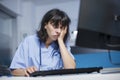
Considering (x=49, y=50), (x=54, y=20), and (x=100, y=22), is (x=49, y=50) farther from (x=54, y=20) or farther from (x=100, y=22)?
(x=100, y=22)

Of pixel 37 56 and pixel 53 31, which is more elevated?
pixel 53 31

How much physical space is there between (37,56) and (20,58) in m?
0.09

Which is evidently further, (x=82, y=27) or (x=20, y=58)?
(x=20, y=58)

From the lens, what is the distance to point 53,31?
3.89 ft

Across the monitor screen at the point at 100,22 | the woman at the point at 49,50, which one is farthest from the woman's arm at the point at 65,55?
the monitor screen at the point at 100,22

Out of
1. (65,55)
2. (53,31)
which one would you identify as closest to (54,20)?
(53,31)

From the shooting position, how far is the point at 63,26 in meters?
1.21

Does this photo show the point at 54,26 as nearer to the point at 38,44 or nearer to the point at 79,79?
the point at 38,44

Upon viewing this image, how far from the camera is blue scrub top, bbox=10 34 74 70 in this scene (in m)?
1.14

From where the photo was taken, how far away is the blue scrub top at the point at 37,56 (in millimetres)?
1136

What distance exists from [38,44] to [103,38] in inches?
21.8

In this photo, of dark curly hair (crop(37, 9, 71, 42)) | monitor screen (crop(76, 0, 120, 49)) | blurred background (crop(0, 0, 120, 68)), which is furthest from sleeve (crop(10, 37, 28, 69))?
monitor screen (crop(76, 0, 120, 49))

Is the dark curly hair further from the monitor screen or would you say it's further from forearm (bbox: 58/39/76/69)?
the monitor screen

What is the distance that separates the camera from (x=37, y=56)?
1173 mm
